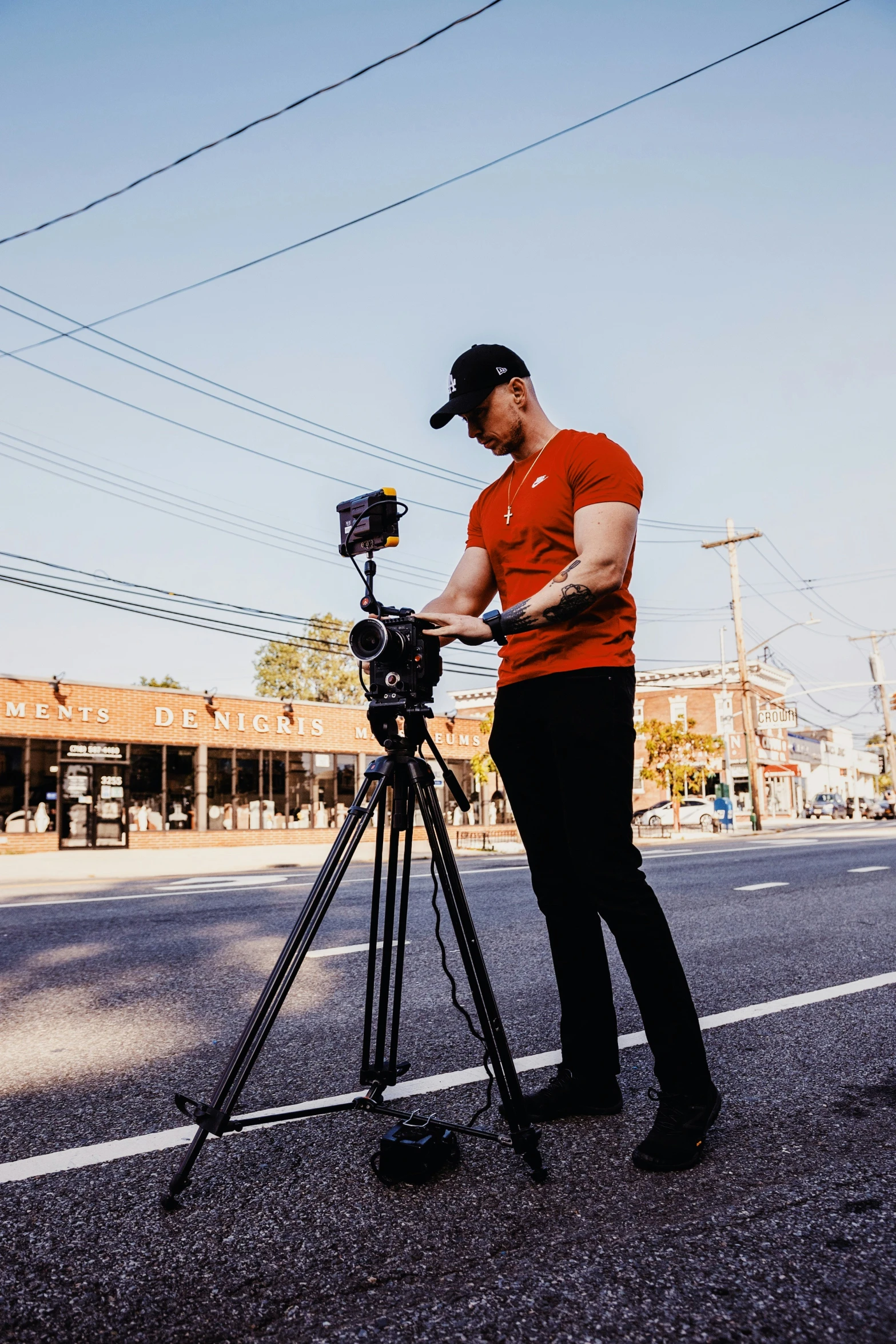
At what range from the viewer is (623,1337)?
→ 54.7 inches

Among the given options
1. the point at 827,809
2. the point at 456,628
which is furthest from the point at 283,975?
the point at 827,809

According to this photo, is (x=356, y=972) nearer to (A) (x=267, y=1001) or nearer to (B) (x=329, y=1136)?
(B) (x=329, y=1136)

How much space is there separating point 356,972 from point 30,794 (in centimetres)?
2089

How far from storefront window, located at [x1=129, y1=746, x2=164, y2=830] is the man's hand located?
79.0 ft

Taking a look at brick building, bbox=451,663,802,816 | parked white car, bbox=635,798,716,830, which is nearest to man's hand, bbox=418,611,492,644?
parked white car, bbox=635,798,716,830

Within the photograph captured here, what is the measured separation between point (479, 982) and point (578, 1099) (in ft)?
1.97

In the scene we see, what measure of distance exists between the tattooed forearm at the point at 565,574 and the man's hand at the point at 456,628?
0.69ft

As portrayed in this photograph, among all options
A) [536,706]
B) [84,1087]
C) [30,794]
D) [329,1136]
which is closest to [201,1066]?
[84,1087]

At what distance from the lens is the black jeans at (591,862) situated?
7.21 ft

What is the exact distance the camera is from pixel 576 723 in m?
2.27

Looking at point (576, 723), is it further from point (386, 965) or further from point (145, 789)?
point (145, 789)

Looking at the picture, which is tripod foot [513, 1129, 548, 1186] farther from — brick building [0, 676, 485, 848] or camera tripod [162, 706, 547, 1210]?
brick building [0, 676, 485, 848]

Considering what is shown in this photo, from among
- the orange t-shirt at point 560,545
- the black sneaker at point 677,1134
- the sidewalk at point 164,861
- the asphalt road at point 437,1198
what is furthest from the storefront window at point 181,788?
the black sneaker at point 677,1134

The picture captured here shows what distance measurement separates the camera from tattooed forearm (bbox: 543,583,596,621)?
2232 millimetres
